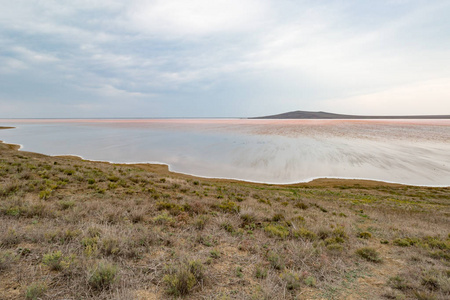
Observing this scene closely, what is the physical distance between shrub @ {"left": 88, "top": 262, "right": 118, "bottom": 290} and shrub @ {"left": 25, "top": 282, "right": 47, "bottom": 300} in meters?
0.58

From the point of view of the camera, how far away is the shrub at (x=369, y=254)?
15.8ft

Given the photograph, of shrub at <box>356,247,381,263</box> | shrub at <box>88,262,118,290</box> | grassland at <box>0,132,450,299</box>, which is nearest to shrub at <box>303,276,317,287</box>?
grassland at <box>0,132,450,299</box>

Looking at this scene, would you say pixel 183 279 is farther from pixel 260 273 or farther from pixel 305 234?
pixel 305 234

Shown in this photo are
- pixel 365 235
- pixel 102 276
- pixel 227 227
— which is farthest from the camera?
pixel 365 235

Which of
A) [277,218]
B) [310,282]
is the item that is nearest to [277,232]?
[277,218]

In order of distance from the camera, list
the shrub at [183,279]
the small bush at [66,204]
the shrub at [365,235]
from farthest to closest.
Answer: the small bush at [66,204] < the shrub at [365,235] < the shrub at [183,279]

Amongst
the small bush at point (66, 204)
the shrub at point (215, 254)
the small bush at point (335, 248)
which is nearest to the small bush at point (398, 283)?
the small bush at point (335, 248)

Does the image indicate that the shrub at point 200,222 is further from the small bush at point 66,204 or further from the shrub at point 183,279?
the small bush at point 66,204

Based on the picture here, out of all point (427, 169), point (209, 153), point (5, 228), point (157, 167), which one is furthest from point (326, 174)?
point (5, 228)

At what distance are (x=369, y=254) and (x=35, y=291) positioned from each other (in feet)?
21.9

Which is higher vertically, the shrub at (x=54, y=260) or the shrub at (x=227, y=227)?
the shrub at (x=54, y=260)

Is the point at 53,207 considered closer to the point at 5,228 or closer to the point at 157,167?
the point at 5,228

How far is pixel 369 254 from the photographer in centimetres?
498

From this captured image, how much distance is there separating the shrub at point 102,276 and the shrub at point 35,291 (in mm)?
579
